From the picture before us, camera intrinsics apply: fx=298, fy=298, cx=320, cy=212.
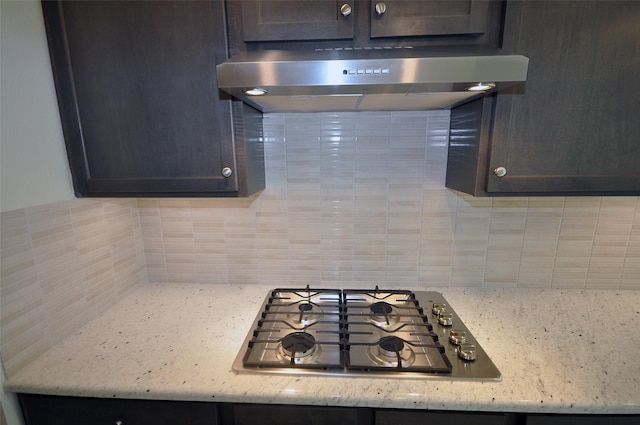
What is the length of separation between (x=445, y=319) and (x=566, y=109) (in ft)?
2.61

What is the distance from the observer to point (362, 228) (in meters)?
1.38

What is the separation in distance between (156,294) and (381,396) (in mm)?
1087

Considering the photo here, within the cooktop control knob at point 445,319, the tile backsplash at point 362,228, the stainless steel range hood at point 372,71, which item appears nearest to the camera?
the stainless steel range hood at point 372,71

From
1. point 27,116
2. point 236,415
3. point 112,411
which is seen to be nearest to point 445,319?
point 236,415

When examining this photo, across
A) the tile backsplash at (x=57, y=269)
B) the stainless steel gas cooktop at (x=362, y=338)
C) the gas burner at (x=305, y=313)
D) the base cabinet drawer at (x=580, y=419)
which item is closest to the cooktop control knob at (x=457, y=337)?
the stainless steel gas cooktop at (x=362, y=338)

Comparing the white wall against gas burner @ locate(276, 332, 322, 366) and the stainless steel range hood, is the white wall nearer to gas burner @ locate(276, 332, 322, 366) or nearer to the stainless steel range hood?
the stainless steel range hood

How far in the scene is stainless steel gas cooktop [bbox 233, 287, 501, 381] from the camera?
89cm

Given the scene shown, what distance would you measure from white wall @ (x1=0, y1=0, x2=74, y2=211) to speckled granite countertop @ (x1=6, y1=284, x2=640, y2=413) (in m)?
0.52

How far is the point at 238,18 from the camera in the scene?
0.89m

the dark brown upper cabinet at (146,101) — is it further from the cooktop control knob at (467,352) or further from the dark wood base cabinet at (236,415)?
the cooktop control knob at (467,352)

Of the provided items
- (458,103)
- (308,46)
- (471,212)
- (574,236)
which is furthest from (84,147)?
(574,236)

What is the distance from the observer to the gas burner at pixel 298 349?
93cm

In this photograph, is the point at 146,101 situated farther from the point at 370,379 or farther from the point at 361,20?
the point at 370,379

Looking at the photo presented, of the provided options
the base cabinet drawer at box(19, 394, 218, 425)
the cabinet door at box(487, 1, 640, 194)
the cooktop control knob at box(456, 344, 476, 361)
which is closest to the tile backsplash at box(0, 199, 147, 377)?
the base cabinet drawer at box(19, 394, 218, 425)
